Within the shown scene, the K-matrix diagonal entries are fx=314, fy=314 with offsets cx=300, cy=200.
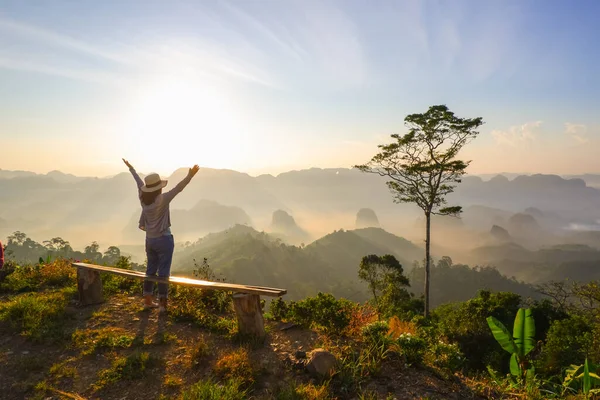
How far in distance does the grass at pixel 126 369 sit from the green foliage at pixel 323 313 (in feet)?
9.17

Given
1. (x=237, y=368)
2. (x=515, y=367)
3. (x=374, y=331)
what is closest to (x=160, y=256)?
(x=237, y=368)

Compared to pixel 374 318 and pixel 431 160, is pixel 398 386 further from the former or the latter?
pixel 431 160

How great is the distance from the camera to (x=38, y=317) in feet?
19.9

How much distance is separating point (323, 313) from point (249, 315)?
1.53 meters

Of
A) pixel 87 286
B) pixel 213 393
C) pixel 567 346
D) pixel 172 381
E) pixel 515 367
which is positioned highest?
pixel 87 286

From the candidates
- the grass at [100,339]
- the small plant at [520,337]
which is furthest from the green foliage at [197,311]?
the small plant at [520,337]

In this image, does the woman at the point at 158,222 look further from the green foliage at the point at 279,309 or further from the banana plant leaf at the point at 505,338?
the banana plant leaf at the point at 505,338

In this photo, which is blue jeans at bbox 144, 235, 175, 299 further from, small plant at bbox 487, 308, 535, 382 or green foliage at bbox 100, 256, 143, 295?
small plant at bbox 487, 308, 535, 382

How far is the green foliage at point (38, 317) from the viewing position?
5562 millimetres

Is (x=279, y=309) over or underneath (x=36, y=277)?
→ underneath

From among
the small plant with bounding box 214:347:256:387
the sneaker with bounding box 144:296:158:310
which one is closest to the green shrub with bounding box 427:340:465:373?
the small plant with bounding box 214:347:256:387

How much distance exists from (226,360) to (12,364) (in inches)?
131

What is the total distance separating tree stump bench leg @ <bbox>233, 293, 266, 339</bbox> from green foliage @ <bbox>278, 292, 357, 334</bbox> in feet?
3.79

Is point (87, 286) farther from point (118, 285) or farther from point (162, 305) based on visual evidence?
point (162, 305)
